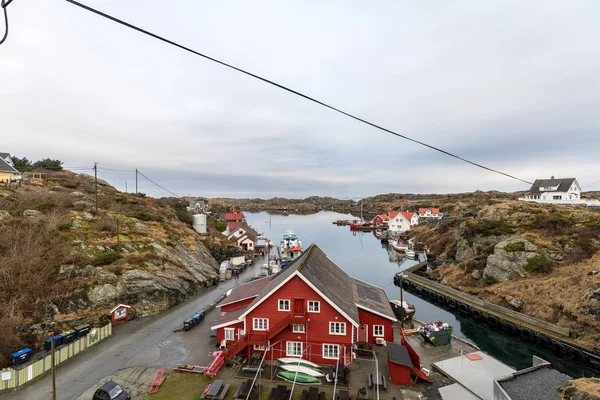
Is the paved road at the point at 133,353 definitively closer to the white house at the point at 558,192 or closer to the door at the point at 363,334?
the door at the point at 363,334

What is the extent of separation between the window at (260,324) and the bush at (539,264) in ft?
112

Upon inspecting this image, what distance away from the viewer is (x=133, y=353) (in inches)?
859

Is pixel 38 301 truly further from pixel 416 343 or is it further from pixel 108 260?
pixel 416 343

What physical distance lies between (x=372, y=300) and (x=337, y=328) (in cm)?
666

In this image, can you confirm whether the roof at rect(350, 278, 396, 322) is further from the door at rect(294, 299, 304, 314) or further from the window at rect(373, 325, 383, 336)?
the door at rect(294, 299, 304, 314)

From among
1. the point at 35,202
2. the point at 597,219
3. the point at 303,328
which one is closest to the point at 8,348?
the point at 303,328

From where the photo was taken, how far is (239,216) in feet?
319

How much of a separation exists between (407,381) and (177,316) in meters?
22.2

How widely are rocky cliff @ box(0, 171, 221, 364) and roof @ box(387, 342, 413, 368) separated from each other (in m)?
23.4

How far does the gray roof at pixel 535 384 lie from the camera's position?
12539mm

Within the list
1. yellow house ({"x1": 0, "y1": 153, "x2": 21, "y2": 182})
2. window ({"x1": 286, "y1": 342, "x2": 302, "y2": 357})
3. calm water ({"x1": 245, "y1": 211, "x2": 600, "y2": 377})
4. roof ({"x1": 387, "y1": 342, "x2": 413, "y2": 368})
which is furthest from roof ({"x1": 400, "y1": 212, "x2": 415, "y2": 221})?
yellow house ({"x1": 0, "y1": 153, "x2": 21, "y2": 182})

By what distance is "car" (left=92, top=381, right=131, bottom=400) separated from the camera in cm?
1572

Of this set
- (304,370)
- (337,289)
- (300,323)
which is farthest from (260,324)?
(337,289)

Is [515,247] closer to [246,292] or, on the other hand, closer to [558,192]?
[246,292]
